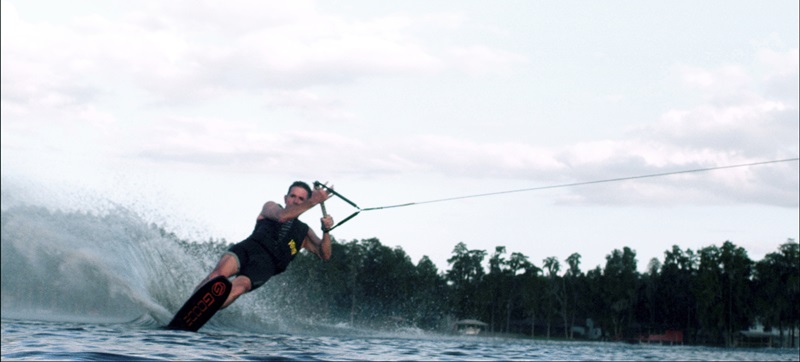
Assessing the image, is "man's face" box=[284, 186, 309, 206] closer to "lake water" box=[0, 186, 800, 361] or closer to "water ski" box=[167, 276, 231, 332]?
"water ski" box=[167, 276, 231, 332]

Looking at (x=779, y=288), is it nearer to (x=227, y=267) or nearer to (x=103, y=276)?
(x=103, y=276)

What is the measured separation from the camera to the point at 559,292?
4599 inches

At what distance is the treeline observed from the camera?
9688 cm

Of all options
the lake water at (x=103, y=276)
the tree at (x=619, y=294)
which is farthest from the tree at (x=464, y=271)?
the lake water at (x=103, y=276)

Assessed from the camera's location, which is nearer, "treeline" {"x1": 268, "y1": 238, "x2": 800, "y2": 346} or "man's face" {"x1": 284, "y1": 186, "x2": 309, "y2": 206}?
"man's face" {"x1": 284, "y1": 186, "x2": 309, "y2": 206}

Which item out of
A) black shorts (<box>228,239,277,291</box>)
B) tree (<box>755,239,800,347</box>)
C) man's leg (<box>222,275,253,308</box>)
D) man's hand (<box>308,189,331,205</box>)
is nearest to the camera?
man's hand (<box>308,189,331,205</box>)

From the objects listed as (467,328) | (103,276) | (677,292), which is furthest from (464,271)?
(103,276)

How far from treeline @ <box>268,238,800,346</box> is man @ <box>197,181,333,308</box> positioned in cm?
8823

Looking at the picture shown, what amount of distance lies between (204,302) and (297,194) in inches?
73.0

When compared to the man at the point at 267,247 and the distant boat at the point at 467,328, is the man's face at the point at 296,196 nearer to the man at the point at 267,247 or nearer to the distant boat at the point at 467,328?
the man at the point at 267,247

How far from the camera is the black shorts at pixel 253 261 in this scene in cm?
1197

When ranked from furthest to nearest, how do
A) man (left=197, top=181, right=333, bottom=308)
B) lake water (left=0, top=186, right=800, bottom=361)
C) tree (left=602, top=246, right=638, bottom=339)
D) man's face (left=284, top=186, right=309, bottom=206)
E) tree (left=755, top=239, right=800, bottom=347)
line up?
tree (left=602, top=246, right=638, bottom=339) < tree (left=755, top=239, right=800, bottom=347) < lake water (left=0, top=186, right=800, bottom=361) < man's face (left=284, top=186, right=309, bottom=206) < man (left=197, top=181, right=333, bottom=308)

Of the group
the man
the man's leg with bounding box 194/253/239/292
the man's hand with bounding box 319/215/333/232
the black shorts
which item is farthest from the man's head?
the man's leg with bounding box 194/253/239/292

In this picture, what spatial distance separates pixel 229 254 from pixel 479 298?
107m
